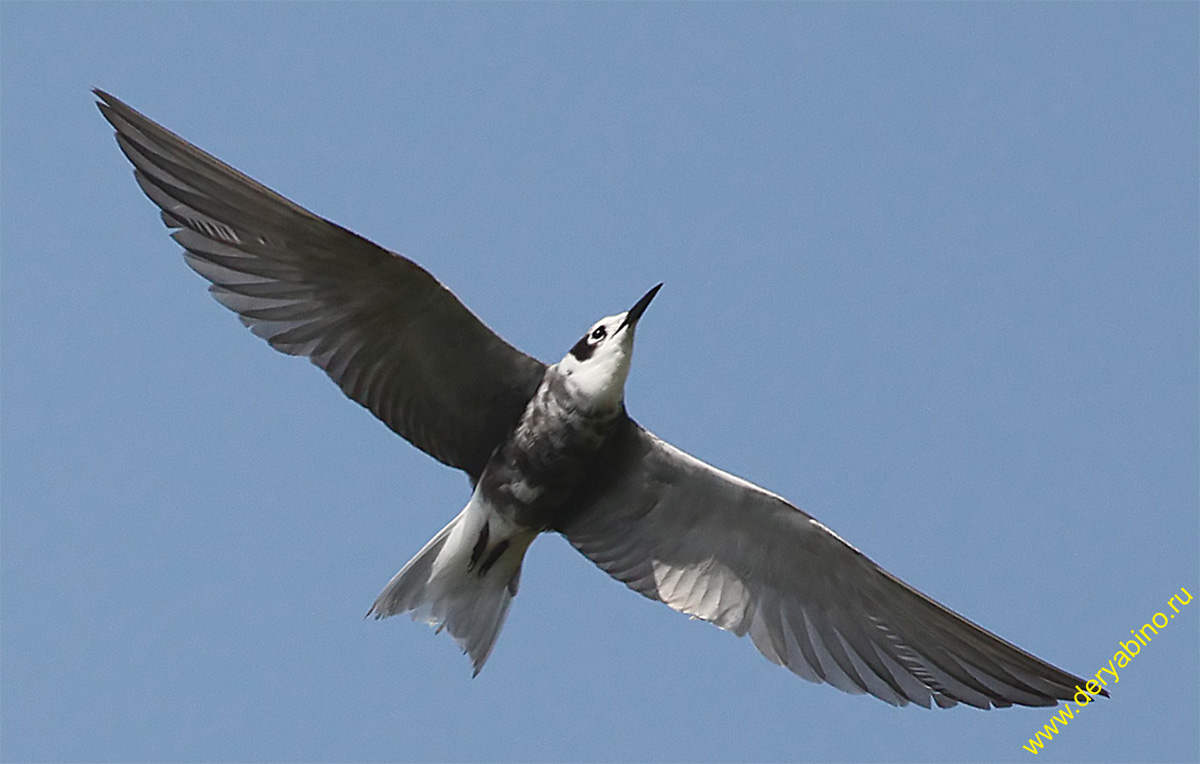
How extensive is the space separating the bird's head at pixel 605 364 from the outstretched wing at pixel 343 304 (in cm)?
26

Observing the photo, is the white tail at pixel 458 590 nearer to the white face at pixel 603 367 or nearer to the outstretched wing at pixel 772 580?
the outstretched wing at pixel 772 580

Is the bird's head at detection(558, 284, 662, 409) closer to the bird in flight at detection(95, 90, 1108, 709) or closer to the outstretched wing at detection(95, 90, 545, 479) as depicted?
the bird in flight at detection(95, 90, 1108, 709)

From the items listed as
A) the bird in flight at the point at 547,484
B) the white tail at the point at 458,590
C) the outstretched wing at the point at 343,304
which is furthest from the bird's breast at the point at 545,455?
the white tail at the point at 458,590

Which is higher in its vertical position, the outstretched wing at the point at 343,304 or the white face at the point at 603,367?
the white face at the point at 603,367

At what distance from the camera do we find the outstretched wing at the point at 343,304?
306 inches

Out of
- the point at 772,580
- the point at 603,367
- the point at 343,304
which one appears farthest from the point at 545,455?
the point at 772,580

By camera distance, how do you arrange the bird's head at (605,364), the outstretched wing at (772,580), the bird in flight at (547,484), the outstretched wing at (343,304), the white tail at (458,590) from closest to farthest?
the outstretched wing at (343,304), the bird in flight at (547,484), the bird's head at (605,364), the outstretched wing at (772,580), the white tail at (458,590)

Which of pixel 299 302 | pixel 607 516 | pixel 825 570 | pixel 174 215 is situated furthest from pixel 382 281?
pixel 825 570

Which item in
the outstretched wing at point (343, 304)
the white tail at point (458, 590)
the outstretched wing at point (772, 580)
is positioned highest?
the outstretched wing at point (772, 580)

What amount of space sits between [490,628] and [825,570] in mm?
1643

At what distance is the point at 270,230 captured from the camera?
7926 millimetres

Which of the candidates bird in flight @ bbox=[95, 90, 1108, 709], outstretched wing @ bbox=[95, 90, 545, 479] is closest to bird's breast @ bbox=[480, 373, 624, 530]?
bird in flight @ bbox=[95, 90, 1108, 709]

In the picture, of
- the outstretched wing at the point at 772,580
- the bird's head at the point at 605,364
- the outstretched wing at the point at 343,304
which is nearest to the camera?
the outstretched wing at the point at 343,304

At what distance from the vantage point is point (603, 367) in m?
8.21
